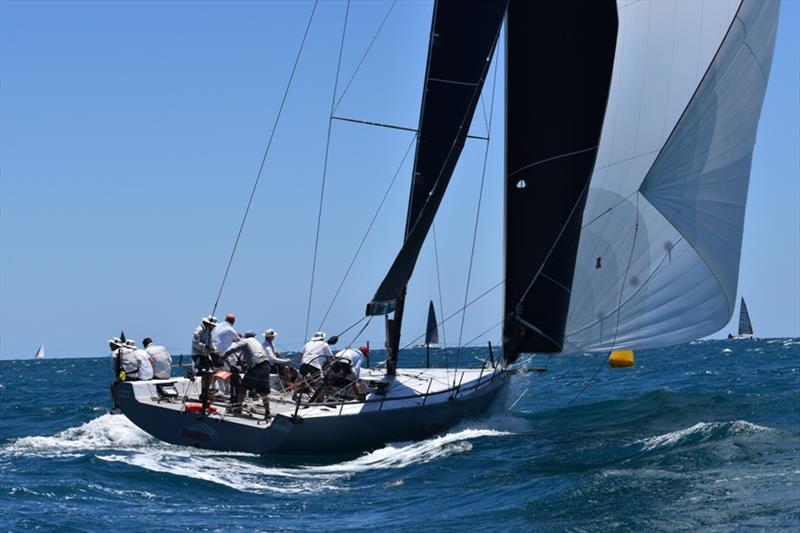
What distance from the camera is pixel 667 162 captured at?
18.7 metres

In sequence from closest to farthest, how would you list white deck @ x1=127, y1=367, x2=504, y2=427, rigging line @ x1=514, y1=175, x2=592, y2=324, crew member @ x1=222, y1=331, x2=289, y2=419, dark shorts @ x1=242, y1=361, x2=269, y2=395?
white deck @ x1=127, y1=367, x2=504, y2=427 < crew member @ x1=222, y1=331, x2=289, y2=419 < dark shorts @ x1=242, y1=361, x2=269, y2=395 < rigging line @ x1=514, y1=175, x2=592, y2=324

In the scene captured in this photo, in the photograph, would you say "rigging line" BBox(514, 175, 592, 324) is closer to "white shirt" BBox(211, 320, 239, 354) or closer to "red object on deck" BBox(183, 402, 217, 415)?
"white shirt" BBox(211, 320, 239, 354)

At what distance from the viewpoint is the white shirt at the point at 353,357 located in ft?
66.1

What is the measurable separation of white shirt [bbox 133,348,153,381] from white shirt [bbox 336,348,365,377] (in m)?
3.13

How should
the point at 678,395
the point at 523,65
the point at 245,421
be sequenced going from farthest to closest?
the point at 678,395 < the point at 523,65 < the point at 245,421

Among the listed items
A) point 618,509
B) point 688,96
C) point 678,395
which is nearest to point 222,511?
point 618,509

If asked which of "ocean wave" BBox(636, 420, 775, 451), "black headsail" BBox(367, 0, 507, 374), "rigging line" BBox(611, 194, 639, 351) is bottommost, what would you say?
"ocean wave" BBox(636, 420, 775, 451)

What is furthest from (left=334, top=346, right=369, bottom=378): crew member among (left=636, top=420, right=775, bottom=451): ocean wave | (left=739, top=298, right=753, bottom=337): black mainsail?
(left=739, top=298, right=753, bottom=337): black mainsail

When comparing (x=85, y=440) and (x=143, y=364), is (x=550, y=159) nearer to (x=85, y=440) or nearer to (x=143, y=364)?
(x=143, y=364)

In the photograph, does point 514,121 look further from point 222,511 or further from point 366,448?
point 222,511

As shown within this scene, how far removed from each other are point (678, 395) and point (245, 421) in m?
12.4

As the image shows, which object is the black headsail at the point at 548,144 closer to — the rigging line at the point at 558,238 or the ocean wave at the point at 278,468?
the rigging line at the point at 558,238

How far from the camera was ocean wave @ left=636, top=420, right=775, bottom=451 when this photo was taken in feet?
55.9

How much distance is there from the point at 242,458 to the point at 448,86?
7.43 metres
